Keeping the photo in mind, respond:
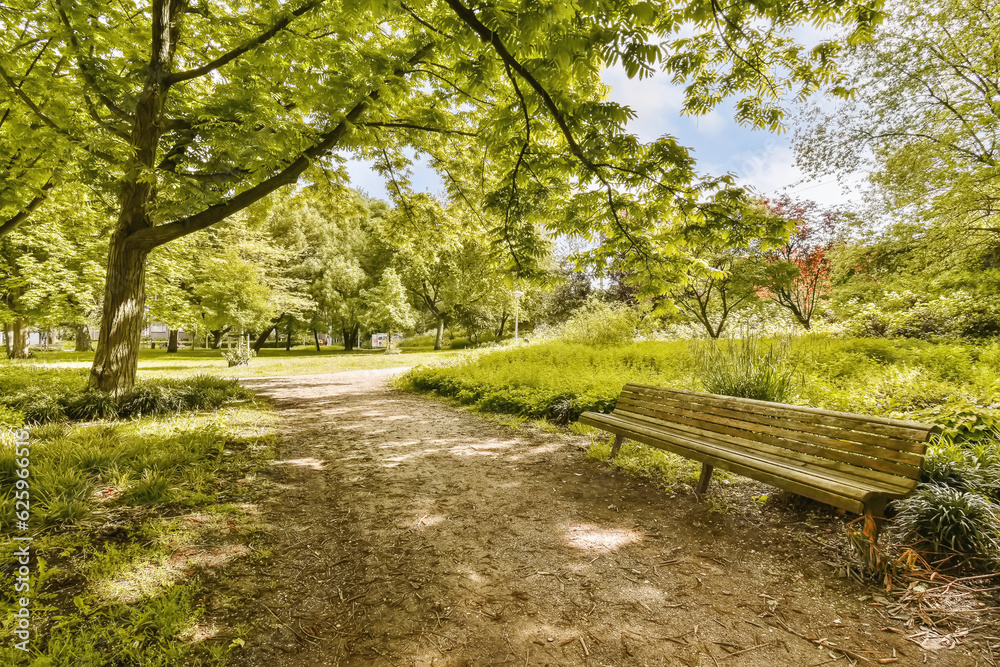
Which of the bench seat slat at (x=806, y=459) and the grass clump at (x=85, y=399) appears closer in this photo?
the bench seat slat at (x=806, y=459)

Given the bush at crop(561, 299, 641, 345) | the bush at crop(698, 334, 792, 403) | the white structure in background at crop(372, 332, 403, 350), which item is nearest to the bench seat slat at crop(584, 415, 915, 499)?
the bush at crop(698, 334, 792, 403)

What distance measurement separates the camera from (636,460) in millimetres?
4492

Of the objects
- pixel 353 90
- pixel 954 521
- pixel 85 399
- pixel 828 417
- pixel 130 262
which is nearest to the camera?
pixel 954 521

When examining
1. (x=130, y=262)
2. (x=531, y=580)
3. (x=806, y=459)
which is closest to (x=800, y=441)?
(x=806, y=459)

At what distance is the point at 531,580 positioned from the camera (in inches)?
100

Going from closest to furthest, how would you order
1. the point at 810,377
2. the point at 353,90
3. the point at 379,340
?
the point at 353,90 → the point at 810,377 → the point at 379,340

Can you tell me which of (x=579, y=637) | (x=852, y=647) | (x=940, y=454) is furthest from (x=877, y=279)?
(x=579, y=637)

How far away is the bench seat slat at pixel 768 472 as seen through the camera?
243cm

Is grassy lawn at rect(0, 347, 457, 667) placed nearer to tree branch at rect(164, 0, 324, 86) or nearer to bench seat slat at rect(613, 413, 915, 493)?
bench seat slat at rect(613, 413, 915, 493)

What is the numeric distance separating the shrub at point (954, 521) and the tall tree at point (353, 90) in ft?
10.1

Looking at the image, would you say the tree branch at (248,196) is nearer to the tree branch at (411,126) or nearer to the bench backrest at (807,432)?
the tree branch at (411,126)

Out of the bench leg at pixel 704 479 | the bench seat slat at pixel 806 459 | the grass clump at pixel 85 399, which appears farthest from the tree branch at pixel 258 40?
the bench leg at pixel 704 479

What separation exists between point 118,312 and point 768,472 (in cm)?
896

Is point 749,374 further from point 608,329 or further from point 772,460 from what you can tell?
point 608,329
